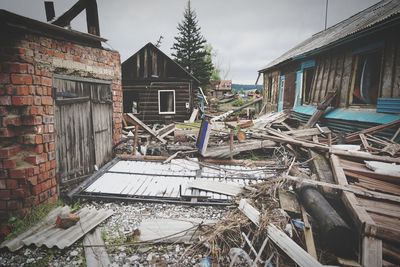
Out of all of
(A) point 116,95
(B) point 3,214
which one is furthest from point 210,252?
(A) point 116,95

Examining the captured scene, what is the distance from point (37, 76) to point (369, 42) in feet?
27.9

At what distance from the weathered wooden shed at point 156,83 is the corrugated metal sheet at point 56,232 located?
40.8 feet

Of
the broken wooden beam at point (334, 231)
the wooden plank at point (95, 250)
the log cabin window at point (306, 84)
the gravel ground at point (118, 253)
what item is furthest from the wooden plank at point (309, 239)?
the log cabin window at point (306, 84)

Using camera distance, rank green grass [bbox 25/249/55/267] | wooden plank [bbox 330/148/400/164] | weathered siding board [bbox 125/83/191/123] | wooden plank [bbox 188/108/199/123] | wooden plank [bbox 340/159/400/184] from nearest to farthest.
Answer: green grass [bbox 25/249/55/267]
wooden plank [bbox 340/159/400/184]
wooden plank [bbox 330/148/400/164]
weathered siding board [bbox 125/83/191/123]
wooden plank [bbox 188/108/199/123]

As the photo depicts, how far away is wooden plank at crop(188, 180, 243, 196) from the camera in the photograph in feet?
13.3

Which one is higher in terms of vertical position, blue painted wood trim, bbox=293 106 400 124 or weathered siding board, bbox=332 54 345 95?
weathered siding board, bbox=332 54 345 95

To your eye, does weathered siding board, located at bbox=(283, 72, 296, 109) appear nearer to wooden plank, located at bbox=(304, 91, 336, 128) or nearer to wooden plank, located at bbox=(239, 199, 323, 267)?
wooden plank, located at bbox=(304, 91, 336, 128)

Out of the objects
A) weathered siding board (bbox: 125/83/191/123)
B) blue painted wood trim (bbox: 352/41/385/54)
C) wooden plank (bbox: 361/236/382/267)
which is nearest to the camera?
wooden plank (bbox: 361/236/382/267)

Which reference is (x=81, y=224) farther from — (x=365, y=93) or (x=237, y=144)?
(x=365, y=93)

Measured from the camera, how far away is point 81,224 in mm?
3074

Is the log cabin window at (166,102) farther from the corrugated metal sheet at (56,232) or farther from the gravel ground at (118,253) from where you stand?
the gravel ground at (118,253)

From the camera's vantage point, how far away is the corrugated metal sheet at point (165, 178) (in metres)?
4.03

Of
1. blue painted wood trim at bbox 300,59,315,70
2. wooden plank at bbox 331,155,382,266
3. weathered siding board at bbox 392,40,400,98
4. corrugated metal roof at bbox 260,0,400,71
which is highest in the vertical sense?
corrugated metal roof at bbox 260,0,400,71

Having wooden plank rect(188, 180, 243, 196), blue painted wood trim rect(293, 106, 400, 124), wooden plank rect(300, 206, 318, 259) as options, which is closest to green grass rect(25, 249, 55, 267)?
wooden plank rect(188, 180, 243, 196)
